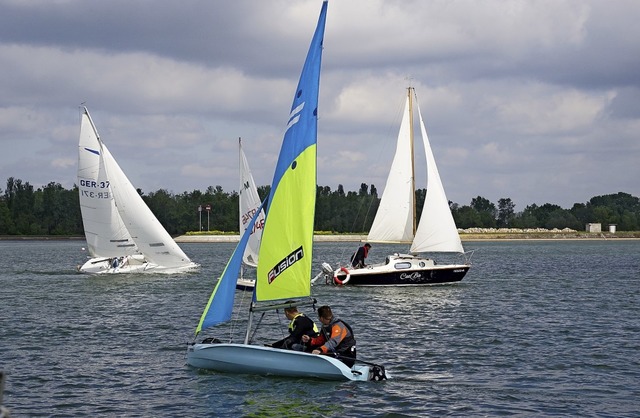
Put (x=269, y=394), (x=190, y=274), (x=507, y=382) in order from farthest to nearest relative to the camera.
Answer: (x=190, y=274) → (x=507, y=382) → (x=269, y=394)

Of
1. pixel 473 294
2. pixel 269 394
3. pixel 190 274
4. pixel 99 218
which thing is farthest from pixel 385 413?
pixel 190 274

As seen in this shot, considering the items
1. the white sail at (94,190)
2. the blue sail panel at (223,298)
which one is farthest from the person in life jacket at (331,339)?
the white sail at (94,190)

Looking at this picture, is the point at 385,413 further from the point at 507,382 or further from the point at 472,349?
the point at 472,349

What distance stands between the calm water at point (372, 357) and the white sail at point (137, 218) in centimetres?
865

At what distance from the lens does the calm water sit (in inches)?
732

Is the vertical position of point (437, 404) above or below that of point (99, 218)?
below

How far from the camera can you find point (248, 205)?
50.6 metres

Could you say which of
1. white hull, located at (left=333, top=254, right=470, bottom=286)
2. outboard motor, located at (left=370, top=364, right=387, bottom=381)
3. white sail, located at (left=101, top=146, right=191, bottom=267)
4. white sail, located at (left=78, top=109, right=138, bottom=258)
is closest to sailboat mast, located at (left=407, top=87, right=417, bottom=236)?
white hull, located at (left=333, top=254, right=470, bottom=286)

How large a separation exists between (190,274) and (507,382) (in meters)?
41.4

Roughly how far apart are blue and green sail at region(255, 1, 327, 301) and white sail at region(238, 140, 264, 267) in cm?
2719

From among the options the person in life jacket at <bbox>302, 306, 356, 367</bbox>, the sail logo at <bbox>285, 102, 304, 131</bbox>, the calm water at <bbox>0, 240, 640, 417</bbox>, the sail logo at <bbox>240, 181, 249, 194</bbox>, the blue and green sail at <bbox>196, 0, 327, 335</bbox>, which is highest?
the sail logo at <bbox>240, 181, 249, 194</bbox>

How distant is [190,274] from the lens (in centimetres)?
6006

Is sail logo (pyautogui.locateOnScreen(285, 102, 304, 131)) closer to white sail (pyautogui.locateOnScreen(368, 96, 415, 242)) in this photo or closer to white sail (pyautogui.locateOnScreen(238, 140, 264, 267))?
white sail (pyautogui.locateOnScreen(238, 140, 264, 267))

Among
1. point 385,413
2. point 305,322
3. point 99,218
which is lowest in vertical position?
point 385,413
